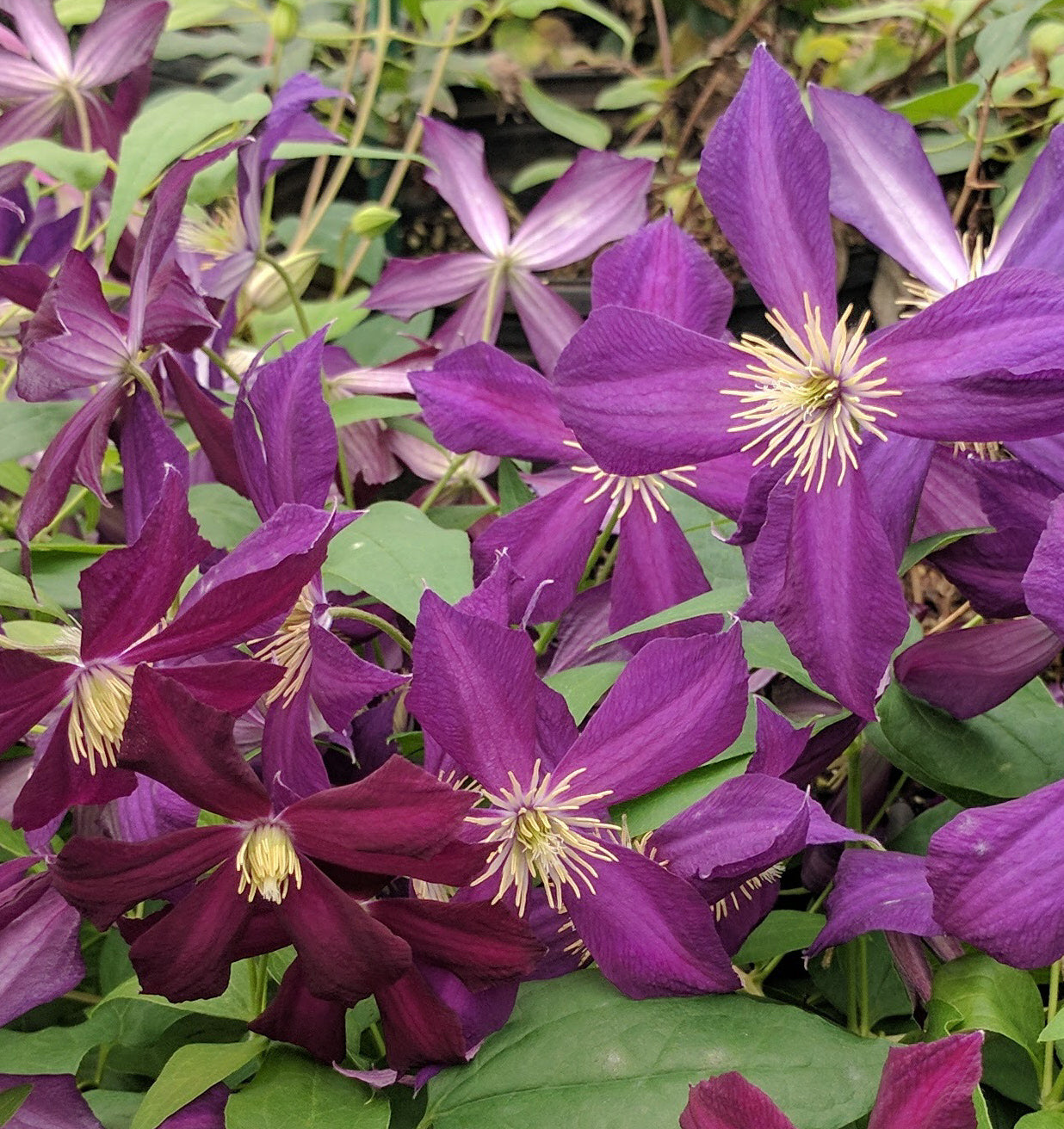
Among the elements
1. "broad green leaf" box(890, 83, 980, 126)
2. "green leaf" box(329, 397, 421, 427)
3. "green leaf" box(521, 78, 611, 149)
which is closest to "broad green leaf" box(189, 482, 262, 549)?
"green leaf" box(329, 397, 421, 427)

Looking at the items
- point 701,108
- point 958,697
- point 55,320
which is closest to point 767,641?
point 958,697

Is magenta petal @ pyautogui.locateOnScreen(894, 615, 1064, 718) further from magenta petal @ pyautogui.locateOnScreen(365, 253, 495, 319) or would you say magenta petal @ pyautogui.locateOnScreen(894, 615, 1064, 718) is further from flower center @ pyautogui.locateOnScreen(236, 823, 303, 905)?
magenta petal @ pyautogui.locateOnScreen(365, 253, 495, 319)

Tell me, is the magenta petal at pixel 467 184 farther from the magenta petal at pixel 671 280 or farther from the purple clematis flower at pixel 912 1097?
the purple clematis flower at pixel 912 1097

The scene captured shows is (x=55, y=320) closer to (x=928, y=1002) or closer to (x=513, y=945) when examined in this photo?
(x=513, y=945)

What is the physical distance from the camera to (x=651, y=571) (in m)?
0.50

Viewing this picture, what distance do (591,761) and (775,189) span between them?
0.67 ft

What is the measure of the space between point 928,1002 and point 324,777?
A: 0.75 ft

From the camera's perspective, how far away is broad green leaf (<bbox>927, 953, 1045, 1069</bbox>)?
1.33ft

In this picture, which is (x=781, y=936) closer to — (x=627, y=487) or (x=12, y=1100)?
(x=627, y=487)

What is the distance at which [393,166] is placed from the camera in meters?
1.35

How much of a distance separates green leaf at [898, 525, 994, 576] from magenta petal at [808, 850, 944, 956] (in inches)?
4.1

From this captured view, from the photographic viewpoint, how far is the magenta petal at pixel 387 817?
36 cm

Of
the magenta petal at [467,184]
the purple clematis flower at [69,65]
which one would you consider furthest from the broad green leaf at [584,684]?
the purple clematis flower at [69,65]

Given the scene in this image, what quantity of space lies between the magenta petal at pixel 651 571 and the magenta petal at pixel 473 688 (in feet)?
0.31
